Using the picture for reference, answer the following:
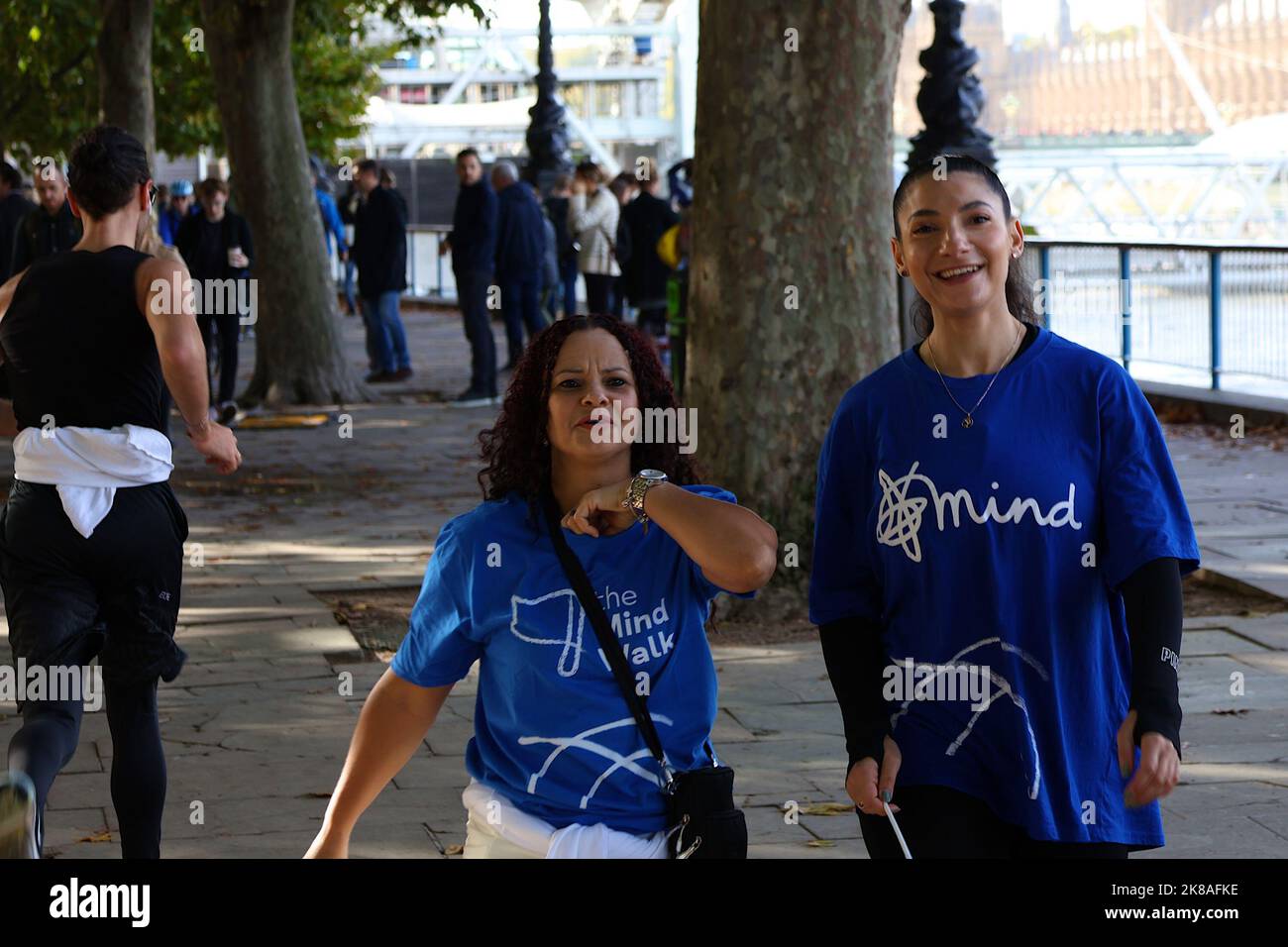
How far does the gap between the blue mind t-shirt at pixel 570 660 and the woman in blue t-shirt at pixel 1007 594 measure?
12.4 inches

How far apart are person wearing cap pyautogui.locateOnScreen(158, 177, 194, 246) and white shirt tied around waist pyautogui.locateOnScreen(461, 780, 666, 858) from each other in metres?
23.9

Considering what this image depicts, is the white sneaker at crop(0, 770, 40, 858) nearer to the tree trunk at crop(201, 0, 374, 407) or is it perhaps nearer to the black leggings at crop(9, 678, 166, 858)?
the black leggings at crop(9, 678, 166, 858)

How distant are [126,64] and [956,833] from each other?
661 inches

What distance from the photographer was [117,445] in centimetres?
475

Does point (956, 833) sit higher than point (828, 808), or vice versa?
point (956, 833)

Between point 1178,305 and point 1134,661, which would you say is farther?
point 1178,305

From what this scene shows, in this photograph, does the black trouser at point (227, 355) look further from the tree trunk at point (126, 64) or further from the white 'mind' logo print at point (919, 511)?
the white 'mind' logo print at point (919, 511)

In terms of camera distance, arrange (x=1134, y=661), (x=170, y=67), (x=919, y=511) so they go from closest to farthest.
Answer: (x=1134, y=661) → (x=919, y=511) → (x=170, y=67)

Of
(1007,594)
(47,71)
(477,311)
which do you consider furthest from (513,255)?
(1007,594)

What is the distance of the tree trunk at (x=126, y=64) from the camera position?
18469 millimetres

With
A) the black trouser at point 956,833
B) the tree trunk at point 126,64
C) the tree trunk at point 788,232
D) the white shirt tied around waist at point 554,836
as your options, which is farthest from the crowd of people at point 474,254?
the white shirt tied around waist at point 554,836

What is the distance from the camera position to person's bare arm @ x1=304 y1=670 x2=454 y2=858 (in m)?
3.29

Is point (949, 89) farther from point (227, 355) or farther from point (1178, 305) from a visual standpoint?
point (227, 355)
